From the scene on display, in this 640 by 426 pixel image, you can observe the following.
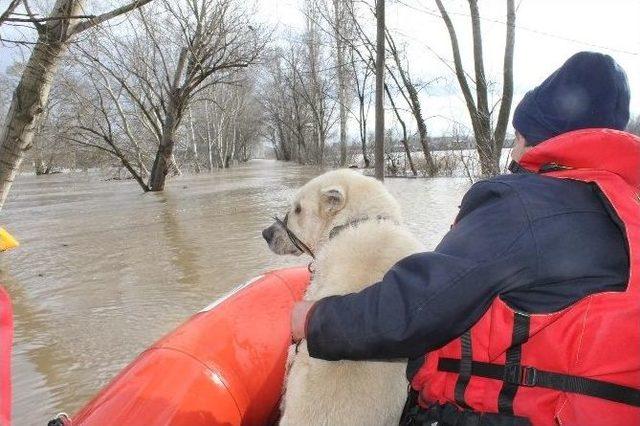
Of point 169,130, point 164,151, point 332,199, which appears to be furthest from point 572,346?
point 164,151

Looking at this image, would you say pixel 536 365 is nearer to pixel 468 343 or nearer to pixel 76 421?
pixel 468 343

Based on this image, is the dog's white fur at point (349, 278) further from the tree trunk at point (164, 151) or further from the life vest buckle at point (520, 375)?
the tree trunk at point (164, 151)

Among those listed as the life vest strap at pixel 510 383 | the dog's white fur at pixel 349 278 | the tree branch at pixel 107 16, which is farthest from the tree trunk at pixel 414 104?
the life vest strap at pixel 510 383

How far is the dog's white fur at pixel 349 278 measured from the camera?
1.83 m

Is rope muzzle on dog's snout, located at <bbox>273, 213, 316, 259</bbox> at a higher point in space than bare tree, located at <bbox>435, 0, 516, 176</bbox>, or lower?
lower

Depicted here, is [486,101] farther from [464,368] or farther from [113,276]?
[464,368]

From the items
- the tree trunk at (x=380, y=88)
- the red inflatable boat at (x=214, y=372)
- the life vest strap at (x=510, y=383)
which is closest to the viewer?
the life vest strap at (x=510, y=383)

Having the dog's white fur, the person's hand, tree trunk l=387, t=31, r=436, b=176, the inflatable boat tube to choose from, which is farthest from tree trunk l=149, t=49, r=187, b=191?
the person's hand

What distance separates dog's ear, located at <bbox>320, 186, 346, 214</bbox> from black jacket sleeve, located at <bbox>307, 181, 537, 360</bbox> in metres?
1.19

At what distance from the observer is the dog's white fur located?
1.83 metres

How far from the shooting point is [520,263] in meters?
1.38

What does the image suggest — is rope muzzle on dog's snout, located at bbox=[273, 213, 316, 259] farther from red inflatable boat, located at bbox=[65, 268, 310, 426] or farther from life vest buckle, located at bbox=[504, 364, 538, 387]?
life vest buckle, located at bbox=[504, 364, 538, 387]

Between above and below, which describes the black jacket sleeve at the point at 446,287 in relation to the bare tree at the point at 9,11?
below

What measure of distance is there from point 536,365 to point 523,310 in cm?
18
